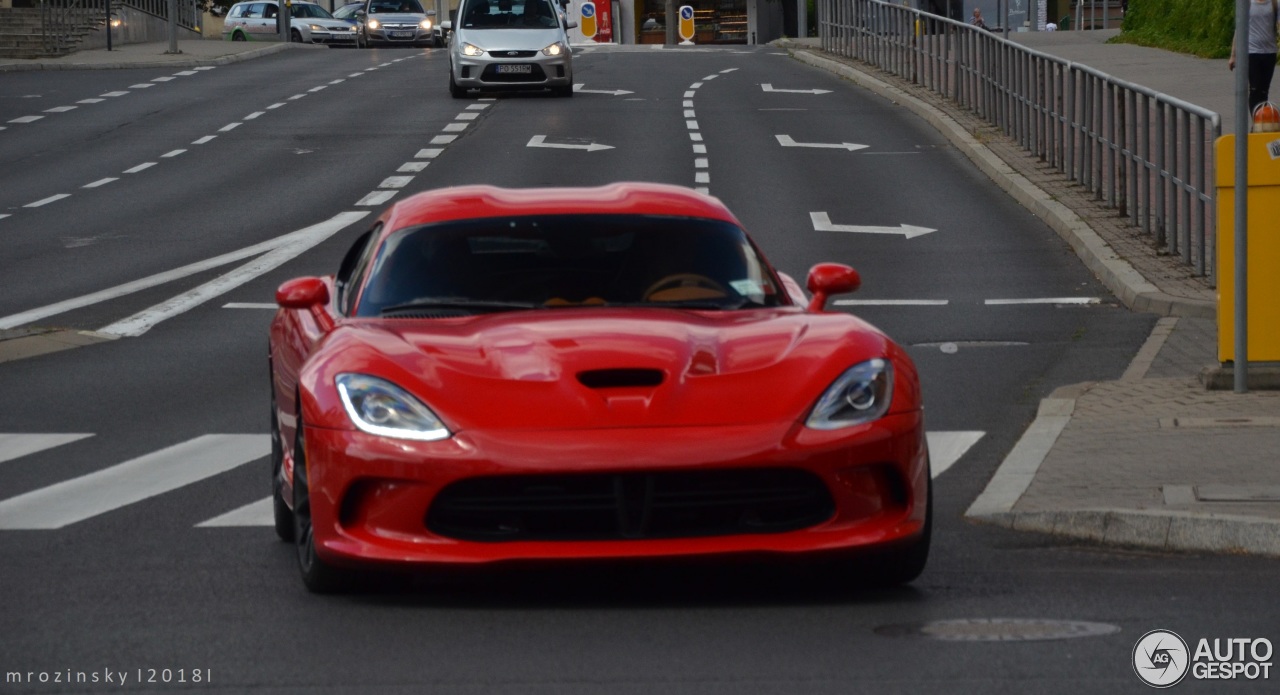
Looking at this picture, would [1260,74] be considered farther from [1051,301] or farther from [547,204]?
[547,204]

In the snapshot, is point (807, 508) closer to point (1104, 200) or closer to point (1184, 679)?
point (1184, 679)

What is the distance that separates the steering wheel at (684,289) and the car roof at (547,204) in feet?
1.25

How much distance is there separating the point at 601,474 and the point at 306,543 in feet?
3.82

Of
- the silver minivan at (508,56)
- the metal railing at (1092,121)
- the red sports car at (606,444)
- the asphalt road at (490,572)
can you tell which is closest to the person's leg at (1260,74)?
the metal railing at (1092,121)

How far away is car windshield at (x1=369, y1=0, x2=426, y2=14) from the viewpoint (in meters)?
63.5

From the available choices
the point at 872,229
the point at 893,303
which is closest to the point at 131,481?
the point at 893,303

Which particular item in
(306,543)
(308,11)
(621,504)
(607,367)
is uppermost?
(308,11)

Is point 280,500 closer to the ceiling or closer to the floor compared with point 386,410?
closer to the floor

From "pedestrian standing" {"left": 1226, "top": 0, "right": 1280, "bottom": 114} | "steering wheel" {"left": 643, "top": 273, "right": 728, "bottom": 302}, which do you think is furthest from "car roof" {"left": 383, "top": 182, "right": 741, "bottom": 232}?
"pedestrian standing" {"left": 1226, "top": 0, "right": 1280, "bottom": 114}

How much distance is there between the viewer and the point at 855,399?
23.1 ft

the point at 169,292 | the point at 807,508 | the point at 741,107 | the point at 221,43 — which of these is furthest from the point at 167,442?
the point at 221,43

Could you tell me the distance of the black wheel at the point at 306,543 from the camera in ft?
23.6

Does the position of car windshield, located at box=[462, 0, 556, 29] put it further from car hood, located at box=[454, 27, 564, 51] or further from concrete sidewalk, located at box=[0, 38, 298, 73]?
concrete sidewalk, located at box=[0, 38, 298, 73]

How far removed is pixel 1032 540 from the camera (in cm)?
827
